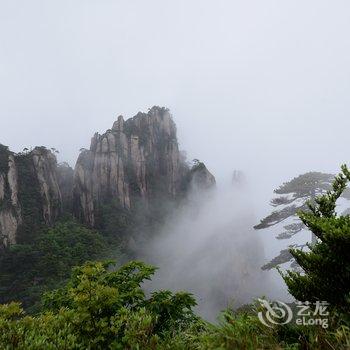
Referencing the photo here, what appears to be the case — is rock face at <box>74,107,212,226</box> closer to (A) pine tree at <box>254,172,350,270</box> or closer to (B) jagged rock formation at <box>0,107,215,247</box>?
(B) jagged rock formation at <box>0,107,215,247</box>

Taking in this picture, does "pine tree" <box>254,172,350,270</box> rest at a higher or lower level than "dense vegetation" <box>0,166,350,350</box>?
higher

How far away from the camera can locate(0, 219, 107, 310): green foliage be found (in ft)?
169

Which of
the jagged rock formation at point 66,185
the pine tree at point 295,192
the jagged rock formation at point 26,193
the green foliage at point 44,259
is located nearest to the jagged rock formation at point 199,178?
the jagged rock formation at point 66,185

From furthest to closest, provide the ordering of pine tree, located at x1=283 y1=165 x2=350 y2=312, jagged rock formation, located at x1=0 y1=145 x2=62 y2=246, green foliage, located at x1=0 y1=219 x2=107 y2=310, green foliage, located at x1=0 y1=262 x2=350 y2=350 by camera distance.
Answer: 1. jagged rock formation, located at x1=0 y1=145 x2=62 y2=246
2. green foliage, located at x1=0 y1=219 x2=107 y2=310
3. pine tree, located at x1=283 y1=165 x2=350 y2=312
4. green foliage, located at x1=0 y1=262 x2=350 y2=350

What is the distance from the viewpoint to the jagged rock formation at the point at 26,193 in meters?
67.5

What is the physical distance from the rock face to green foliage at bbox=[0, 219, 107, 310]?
10195 millimetres

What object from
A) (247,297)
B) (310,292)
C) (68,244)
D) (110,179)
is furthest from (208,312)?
(310,292)

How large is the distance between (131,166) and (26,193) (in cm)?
2530

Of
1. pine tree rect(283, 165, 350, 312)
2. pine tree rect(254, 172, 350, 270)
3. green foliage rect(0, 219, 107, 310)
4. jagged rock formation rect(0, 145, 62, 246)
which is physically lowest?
pine tree rect(283, 165, 350, 312)

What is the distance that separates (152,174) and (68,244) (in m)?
34.2

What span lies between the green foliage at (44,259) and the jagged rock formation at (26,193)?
13.1 feet

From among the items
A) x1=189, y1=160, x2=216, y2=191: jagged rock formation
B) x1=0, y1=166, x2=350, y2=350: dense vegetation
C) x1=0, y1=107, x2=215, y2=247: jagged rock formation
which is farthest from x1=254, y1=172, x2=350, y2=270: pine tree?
x1=189, y1=160, x2=216, y2=191: jagged rock formation

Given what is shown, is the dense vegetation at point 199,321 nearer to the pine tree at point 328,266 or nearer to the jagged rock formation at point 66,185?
the pine tree at point 328,266

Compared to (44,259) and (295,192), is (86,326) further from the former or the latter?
(44,259)
